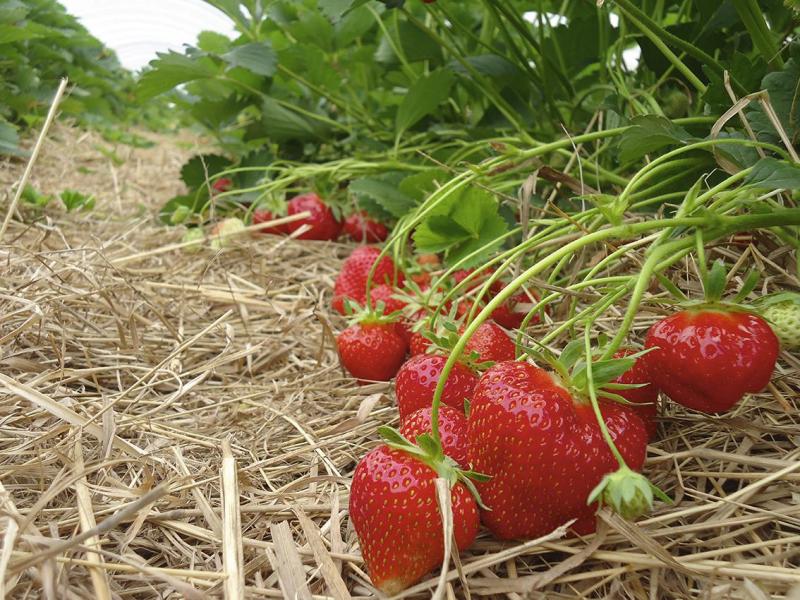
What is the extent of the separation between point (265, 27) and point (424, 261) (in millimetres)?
1247

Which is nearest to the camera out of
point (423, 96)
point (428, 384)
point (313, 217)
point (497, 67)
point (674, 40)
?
point (428, 384)

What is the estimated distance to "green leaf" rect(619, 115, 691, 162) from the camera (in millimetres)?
847

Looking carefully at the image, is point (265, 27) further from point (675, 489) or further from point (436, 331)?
point (675, 489)

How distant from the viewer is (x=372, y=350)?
1.09 metres

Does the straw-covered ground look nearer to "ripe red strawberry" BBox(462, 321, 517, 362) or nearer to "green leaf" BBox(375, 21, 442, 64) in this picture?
"ripe red strawberry" BBox(462, 321, 517, 362)

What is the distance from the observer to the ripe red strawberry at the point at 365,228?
182 cm

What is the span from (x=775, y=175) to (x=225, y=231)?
139 centimetres

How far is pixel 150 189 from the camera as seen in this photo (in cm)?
285

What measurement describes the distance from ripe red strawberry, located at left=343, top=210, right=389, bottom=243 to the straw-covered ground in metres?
0.53

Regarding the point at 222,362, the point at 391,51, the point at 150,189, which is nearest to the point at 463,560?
the point at 222,362

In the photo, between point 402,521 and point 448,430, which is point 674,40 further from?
point 402,521

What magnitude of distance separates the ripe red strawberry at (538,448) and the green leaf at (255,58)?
Result: 122 cm

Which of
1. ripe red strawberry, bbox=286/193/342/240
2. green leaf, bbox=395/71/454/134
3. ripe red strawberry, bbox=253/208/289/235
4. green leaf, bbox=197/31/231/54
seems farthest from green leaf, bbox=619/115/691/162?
green leaf, bbox=197/31/231/54

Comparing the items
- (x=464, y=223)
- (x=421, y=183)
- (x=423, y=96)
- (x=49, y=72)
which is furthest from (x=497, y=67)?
(x=49, y=72)
